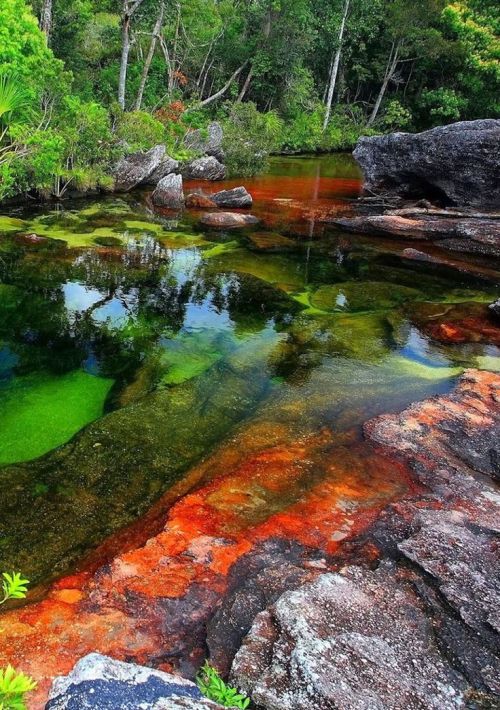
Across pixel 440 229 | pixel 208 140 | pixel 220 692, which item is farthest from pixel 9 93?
pixel 208 140

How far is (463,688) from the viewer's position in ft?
6.98

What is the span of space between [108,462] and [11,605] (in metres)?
1.36

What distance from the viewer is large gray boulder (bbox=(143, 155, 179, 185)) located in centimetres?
1442

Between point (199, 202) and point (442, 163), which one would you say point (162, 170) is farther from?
point (442, 163)

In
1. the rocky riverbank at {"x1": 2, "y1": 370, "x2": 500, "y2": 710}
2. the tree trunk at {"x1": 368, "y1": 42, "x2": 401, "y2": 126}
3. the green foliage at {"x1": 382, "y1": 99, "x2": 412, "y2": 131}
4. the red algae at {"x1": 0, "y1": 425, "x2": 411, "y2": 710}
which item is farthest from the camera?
the green foliage at {"x1": 382, "y1": 99, "x2": 412, "y2": 131}

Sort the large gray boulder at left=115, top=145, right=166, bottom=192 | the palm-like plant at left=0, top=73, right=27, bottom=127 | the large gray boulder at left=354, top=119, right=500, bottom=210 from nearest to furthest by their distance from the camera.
Answer: 1. the palm-like plant at left=0, top=73, right=27, bottom=127
2. the large gray boulder at left=354, top=119, right=500, bottom=210
3. the large gray boulder at left=115, top=145, right=166, bottom=192

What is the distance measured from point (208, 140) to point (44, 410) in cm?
1480

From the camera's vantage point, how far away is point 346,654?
2154 millimetres

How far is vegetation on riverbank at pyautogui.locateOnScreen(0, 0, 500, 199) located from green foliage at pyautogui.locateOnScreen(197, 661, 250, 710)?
962 centimetres

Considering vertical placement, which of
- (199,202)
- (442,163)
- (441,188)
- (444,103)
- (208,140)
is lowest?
(199,202)

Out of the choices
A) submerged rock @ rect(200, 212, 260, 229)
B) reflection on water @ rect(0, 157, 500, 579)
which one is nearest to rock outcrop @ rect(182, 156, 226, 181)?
submerged rock @ rect(200, 212, 260, 229)

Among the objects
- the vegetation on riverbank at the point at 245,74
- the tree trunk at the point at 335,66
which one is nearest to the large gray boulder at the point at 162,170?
the vegetation on riverbank at the point at 245,74

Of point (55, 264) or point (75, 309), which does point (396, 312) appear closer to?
point (75, 309)

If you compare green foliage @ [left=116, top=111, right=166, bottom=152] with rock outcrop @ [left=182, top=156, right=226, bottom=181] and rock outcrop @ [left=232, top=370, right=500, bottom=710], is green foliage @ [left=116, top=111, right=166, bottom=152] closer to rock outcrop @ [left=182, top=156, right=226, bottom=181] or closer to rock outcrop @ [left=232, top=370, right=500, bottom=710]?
rock outcrop @ [left=182, top=156, right=226, bottom=181]
